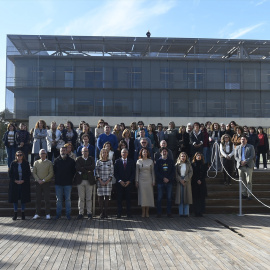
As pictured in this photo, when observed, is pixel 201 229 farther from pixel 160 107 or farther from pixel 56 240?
pixel 160 107

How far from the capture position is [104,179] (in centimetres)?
1005

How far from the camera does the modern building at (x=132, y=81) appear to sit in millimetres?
35250

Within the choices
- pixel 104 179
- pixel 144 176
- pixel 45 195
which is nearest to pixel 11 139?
pixel 45 195

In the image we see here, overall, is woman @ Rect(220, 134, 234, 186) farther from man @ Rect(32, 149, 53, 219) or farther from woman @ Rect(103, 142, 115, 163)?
man @ Rect(32, 149, 53, 219)

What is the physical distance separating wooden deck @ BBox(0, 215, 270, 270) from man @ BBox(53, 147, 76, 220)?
383mm

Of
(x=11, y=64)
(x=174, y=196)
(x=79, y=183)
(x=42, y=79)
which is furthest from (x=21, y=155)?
(x=11, y=64)

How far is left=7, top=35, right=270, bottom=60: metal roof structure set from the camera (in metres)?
35.6

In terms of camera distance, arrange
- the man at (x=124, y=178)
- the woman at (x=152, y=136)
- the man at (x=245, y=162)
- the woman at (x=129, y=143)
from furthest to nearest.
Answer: the woman at (x=152, y=136) → the woman at (x=129, y=143) → the man at (x=245, y=162) → the man at (x=124, y=178)

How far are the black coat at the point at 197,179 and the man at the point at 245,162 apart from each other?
5.15ft

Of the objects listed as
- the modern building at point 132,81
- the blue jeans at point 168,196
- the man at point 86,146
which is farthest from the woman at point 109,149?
the modern building at point 132,81

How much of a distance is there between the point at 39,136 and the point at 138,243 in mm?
6096

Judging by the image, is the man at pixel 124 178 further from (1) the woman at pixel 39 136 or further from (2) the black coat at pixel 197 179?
(1) the woman at pixel 39 136

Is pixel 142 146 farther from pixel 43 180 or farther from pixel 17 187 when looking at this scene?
pixel 17 187

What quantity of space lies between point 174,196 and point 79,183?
314cm
